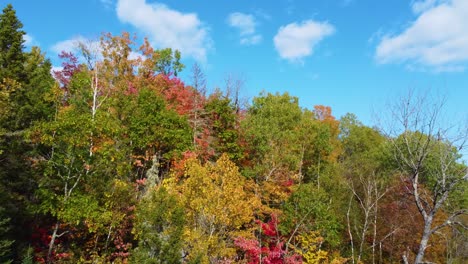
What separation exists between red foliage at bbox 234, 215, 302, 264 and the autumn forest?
0.12m

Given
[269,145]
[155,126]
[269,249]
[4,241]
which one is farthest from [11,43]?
[269,249]

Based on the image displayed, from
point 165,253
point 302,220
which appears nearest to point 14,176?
point 165,253

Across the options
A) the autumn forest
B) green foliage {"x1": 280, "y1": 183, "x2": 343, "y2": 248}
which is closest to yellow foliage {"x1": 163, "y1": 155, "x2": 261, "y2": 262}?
the autumn forest

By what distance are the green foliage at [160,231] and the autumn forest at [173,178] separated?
59mm

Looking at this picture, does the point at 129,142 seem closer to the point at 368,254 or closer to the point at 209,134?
the point at 209,134

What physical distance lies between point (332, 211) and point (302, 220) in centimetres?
329

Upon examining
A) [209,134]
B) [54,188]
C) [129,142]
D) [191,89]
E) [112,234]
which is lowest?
[112,234]

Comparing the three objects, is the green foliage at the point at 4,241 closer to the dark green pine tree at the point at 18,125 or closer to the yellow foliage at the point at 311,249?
the dark green pine tree at the point at 18,125

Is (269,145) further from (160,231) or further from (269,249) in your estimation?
(160,231)

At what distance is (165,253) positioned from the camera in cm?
1388

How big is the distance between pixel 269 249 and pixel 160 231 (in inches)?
531

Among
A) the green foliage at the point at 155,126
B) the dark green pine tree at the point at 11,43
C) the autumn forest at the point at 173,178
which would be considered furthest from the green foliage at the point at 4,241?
the green foliage at the point at 155,126

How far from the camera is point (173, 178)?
21328mm

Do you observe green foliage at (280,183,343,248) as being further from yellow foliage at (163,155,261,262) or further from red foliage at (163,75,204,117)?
red foliage at (163,75,204,117)
